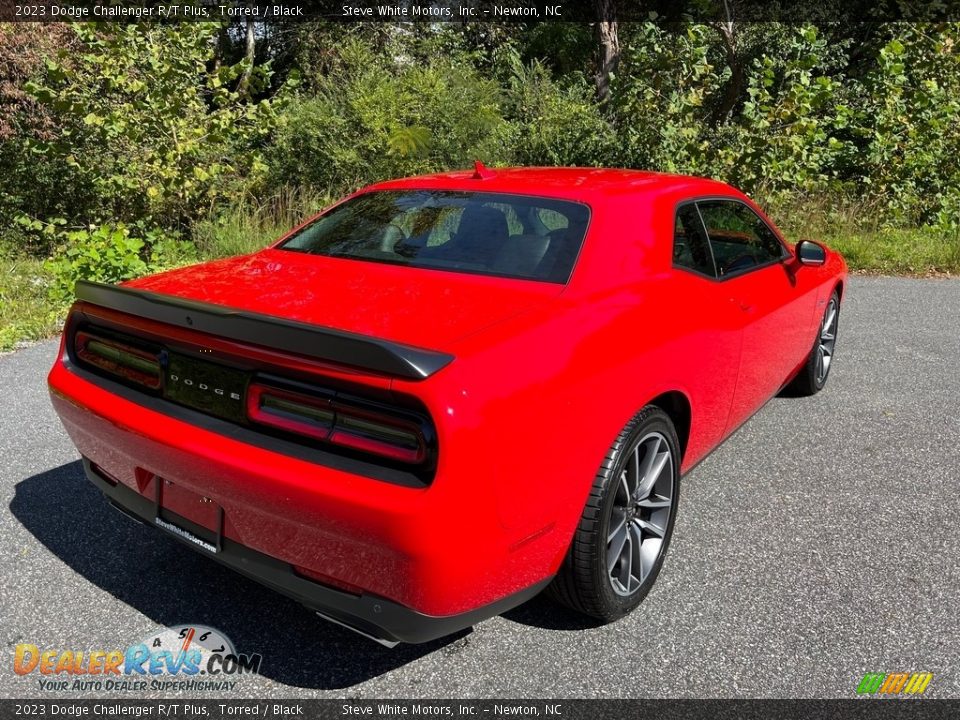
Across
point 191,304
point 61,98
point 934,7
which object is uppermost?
point 934,7

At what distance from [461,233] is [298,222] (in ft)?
24.4

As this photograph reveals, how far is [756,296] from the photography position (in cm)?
344

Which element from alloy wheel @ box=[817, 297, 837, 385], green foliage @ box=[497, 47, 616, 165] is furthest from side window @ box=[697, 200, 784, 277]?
green foliage @ box=[497, 47, 616, 165]

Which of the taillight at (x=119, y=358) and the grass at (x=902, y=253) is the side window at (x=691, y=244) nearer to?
the taillight at (x=119, y=358)

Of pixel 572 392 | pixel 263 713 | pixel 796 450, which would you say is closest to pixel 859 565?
pixel 796 450

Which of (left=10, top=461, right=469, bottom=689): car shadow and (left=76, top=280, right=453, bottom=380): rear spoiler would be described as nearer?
(left=76, top=280, right=453, bottom=380): rear spoiler

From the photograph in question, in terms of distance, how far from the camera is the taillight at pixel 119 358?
2.26m

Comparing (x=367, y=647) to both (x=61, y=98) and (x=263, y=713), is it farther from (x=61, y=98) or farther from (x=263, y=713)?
(x=61, y=98)

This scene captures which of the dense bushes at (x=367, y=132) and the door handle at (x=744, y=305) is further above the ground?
the dense bushes at (x=367, y=132)

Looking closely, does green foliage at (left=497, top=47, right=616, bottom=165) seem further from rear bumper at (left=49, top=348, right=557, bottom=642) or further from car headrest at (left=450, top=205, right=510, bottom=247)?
rear bumper at (left=49, top=348, right=557, bottom=642)

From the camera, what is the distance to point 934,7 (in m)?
14.4

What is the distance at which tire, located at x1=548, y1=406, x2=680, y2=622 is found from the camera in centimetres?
227

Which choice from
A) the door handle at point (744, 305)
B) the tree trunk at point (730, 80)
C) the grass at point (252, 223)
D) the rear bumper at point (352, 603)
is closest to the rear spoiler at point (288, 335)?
the rear bumper at point (352, 603)

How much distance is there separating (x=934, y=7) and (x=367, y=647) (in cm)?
1677
